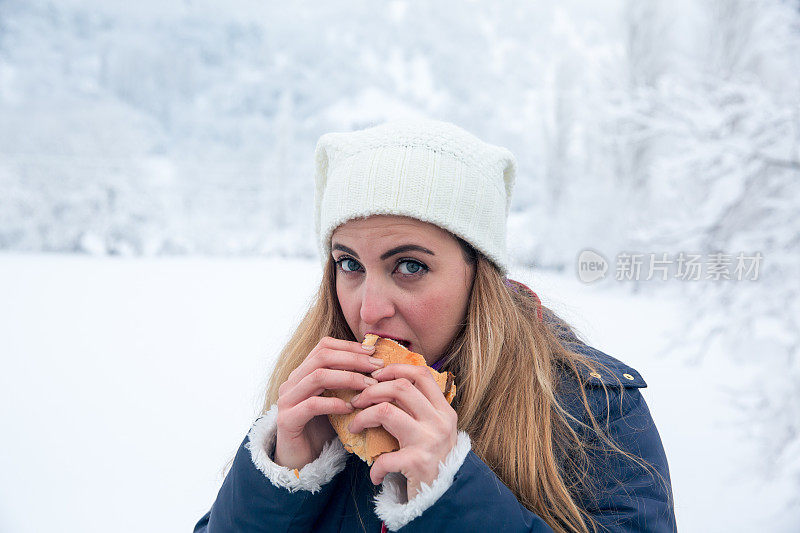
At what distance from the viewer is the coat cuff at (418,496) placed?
75 cm

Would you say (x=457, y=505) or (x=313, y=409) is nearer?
(x=457, y=505)

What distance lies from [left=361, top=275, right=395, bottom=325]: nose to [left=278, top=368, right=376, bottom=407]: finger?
143 millimetres

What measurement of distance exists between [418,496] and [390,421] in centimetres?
12

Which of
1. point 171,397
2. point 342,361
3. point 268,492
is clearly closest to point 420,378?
point 342,361

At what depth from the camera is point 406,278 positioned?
3.30 ft

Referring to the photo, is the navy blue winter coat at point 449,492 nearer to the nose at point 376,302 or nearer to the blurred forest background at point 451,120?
the nose at point 376,302

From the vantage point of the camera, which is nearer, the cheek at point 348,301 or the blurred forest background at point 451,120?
the cheek at point 348,301

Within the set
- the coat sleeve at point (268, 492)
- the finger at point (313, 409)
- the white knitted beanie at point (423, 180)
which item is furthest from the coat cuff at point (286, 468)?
the white knitted beanie at point (423, 180)

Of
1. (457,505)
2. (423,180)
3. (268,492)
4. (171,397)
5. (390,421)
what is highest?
(423,180)

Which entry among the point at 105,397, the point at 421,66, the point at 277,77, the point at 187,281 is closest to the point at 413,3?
the point at 421,66

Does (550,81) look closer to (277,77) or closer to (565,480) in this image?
(277,77)

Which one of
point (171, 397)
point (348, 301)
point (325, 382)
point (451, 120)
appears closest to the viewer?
point (325, 382)

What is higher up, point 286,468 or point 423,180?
point 423,180

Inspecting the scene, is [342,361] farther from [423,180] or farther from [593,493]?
[593,493]
